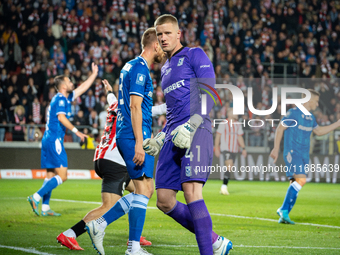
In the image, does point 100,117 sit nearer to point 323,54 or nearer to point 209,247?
point 323,54

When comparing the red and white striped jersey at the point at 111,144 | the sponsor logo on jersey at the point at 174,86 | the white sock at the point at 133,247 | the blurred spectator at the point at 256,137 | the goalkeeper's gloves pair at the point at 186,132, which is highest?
the sponsor logo on jersey at the point at 174,86

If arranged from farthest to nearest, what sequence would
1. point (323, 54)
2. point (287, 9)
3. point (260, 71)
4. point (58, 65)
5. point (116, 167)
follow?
point (287, 9), point (323, 54), point (260, 71), point (58, 65), point (116, 167)

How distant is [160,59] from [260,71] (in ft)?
53.7

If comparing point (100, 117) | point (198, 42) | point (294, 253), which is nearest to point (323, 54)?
point (198, 42)

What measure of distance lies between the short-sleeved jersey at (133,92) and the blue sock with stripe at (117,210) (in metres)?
0.83

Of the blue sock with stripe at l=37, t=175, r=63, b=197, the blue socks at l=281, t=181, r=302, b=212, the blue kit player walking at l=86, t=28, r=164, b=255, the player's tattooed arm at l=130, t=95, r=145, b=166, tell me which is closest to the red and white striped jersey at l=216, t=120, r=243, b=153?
the blue socks at l=281, t=181, r=302, b=212

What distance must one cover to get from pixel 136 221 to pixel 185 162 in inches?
37.8

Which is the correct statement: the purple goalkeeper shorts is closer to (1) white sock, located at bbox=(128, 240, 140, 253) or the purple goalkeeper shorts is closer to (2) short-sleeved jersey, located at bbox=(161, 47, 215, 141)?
(2) short-sleeved jersey, located at bbox=(161, 47, 215, 141)

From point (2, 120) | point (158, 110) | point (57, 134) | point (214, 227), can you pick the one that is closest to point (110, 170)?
point (158, 110)

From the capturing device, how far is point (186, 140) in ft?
13.6

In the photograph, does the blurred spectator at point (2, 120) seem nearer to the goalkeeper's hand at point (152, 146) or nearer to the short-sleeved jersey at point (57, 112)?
the short-sleeved jersey at point (57, 112)

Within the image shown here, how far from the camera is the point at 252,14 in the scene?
23375 millimetres

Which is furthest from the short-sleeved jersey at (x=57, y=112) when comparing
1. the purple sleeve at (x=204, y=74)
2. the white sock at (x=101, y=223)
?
the purple sleeve at (x=204, y=74)

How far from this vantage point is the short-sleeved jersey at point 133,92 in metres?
4.86
